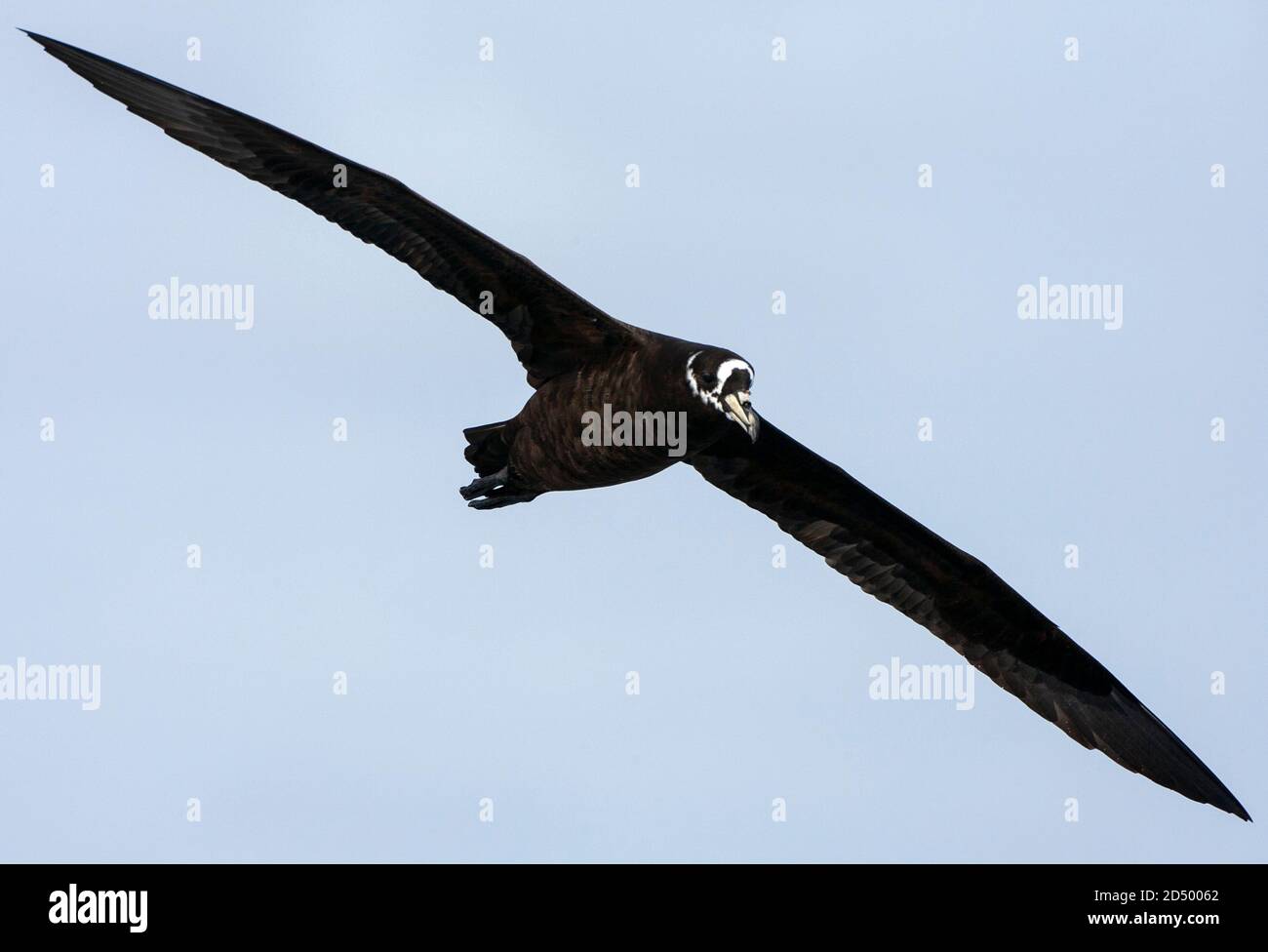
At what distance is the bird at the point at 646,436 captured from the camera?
18.0 metres

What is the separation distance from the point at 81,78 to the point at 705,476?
722 centimetres

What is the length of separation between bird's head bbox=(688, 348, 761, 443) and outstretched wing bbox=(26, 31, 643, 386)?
1198 millimetres

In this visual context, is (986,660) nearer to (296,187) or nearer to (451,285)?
(451,285)

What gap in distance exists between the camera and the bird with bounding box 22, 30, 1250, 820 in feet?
59.2

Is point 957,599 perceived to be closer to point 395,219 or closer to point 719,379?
point 719,379

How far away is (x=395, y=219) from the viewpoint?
18.9 meters

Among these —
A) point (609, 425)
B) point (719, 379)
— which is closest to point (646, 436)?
point (609, 425)

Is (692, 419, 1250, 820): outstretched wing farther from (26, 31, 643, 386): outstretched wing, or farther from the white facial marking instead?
the white facial marking

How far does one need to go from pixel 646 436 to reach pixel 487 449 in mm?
2491

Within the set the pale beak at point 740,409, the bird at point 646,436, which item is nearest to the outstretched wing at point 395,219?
the bird at point 646,436

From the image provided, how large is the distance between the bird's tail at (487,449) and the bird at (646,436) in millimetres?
19

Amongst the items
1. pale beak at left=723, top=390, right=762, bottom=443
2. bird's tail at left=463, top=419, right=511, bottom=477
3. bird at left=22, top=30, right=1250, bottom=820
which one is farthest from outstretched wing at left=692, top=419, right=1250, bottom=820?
pale beak at left=723, top=390, right=762, bottom=443

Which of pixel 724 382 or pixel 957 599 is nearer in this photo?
pixel 724 382

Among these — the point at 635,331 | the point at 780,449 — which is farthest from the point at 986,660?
the point at 635,331
